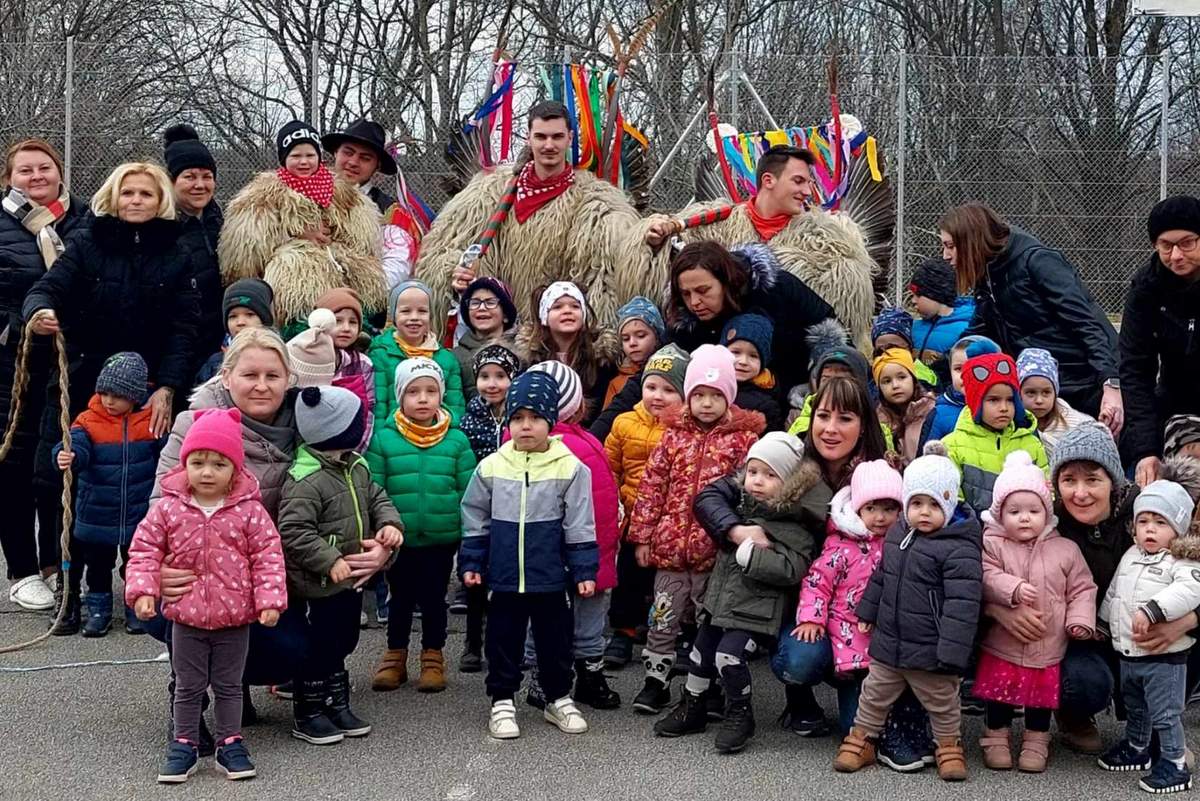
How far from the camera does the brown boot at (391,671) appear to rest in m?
5.35

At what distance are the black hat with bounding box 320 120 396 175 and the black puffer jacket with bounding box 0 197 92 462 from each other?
1.26 metres

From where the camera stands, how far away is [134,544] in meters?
4.33

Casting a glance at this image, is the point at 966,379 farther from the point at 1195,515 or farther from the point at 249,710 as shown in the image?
the point at 249,710

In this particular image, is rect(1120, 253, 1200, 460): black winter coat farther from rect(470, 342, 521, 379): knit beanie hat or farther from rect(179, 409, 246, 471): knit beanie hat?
rect(179, 409, 246, 471): knit beanie hat

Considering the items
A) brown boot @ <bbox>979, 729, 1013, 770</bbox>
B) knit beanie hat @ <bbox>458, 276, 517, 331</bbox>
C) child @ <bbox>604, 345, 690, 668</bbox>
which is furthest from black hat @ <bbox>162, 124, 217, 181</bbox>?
brown boot @ <bbox>979, 729, 1013, 770</bbox>

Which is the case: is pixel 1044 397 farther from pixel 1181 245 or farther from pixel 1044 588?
pixel 1044 588

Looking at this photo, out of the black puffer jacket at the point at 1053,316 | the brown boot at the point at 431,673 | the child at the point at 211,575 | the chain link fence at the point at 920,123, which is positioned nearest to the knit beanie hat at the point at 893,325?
the black puffer jacket at the point at 1053,316

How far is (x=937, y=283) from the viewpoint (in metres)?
6.48

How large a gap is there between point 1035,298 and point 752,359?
1.22 m

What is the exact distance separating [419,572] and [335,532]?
730 millimetres

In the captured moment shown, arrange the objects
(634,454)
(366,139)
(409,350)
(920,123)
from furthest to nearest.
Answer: (920,123), (366,139), (409,350), (634,454)

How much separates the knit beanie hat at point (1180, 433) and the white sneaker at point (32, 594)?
16.0 feet

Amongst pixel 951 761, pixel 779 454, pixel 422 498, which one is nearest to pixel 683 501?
pixel 779 454

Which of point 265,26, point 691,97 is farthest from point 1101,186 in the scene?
point 265,26
